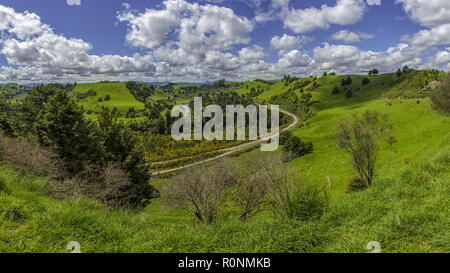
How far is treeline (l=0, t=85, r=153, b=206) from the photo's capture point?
2086cm

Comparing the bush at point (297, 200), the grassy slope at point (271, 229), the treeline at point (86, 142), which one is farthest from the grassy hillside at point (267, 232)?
the treeline at point (86, 142)

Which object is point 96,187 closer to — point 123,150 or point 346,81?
point 123,150

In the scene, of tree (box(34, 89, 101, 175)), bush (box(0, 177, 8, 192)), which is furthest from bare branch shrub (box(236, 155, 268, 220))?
tree (box(34, 89, 101, 175))

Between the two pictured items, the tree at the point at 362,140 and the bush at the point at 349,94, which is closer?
the tree at the point at 362,140

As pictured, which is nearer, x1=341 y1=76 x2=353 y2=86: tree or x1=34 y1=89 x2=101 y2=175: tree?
x1=34 y1=89 x2=101 y2=175: tree

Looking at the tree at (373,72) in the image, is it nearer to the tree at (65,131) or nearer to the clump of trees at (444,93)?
the clump of trees at (444,93)

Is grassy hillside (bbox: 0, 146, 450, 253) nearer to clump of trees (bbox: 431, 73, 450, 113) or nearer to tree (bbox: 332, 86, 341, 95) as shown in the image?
clump of trees (bbox: 431, 73, 450, 113)

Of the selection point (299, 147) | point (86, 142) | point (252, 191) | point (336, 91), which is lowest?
point (299, 147)

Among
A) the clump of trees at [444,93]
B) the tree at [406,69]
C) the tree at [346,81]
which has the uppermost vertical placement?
the tree at [406,69]

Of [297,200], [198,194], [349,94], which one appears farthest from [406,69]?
[297,200]

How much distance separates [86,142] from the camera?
23.9 meters

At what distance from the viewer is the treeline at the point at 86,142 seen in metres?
20.9

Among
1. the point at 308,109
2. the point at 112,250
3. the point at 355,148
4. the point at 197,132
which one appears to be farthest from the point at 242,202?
the point at 308,109
